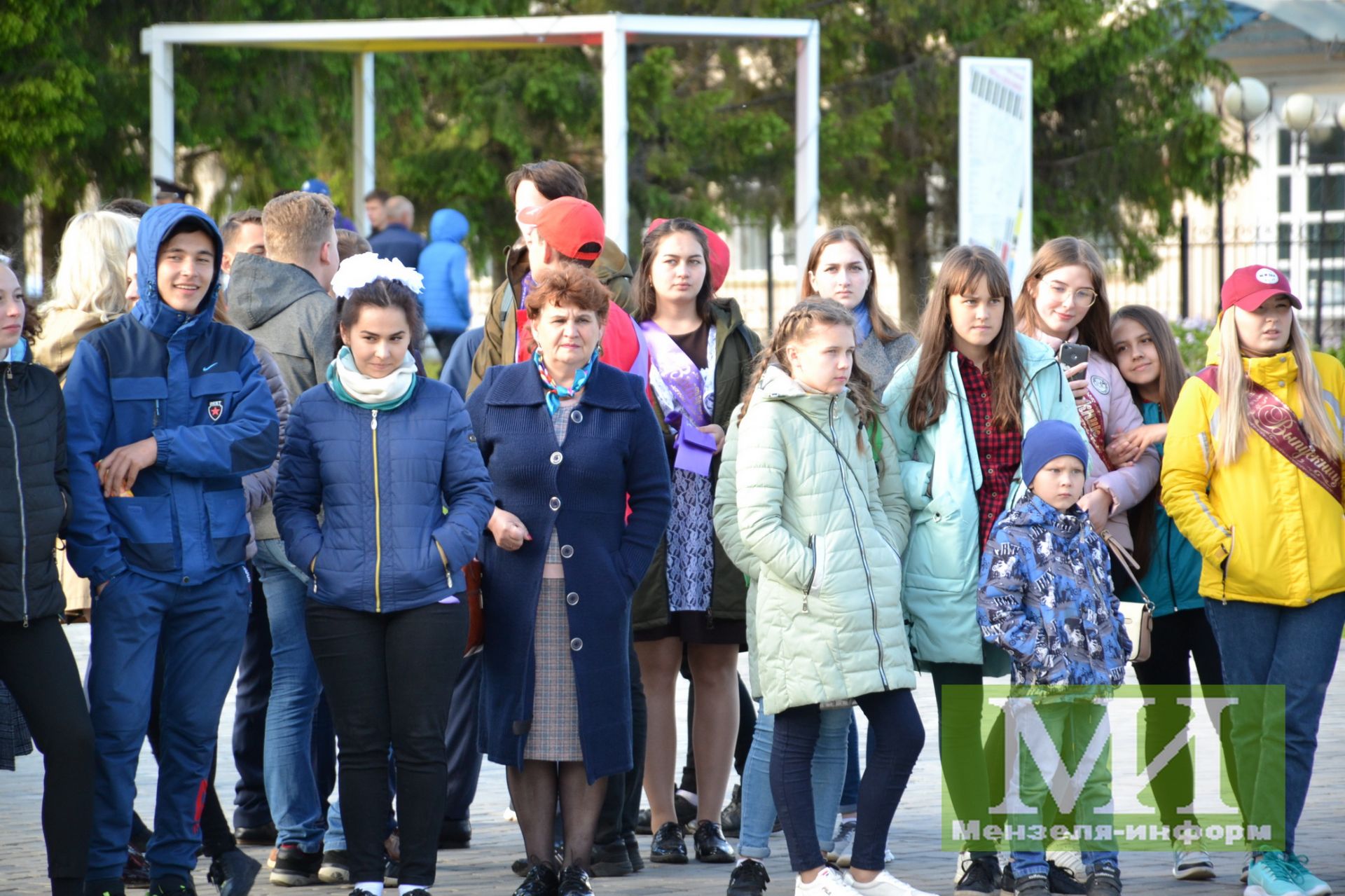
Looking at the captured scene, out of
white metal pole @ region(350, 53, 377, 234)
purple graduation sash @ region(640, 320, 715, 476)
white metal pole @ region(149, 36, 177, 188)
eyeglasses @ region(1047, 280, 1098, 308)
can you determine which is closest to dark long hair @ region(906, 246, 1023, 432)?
eyeglasses @ region(1047, 280, 1098, 308)

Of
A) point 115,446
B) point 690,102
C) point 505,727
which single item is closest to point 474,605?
point 505,727

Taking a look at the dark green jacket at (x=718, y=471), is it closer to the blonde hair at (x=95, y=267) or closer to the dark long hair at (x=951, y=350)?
the dark long hair at (x=951, y=350)

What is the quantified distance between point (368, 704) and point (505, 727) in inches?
17.7

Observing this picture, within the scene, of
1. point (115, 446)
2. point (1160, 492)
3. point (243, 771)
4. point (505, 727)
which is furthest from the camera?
point (243, 771)

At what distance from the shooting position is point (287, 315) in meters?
5.75

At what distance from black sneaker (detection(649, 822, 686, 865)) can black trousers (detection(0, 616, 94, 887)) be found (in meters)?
1.91

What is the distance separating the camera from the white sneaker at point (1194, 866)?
5.45 metres

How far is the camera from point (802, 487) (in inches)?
201

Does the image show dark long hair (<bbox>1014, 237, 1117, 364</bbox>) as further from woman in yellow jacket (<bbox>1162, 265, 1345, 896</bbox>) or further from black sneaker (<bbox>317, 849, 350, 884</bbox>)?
black sneaker (<bbox>317, 849, 350, 884</bbox>)

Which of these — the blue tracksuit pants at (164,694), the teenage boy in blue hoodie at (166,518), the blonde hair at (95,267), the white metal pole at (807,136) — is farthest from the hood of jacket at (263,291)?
the white metal pole at (807,136)

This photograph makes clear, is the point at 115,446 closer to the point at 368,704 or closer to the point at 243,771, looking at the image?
the point at 368,704

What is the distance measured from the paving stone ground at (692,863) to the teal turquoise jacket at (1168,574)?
87 centimetres

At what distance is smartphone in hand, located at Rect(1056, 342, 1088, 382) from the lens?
567 cm

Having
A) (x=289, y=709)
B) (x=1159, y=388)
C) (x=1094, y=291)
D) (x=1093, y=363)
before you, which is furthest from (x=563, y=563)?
(x=1159, y=388)
